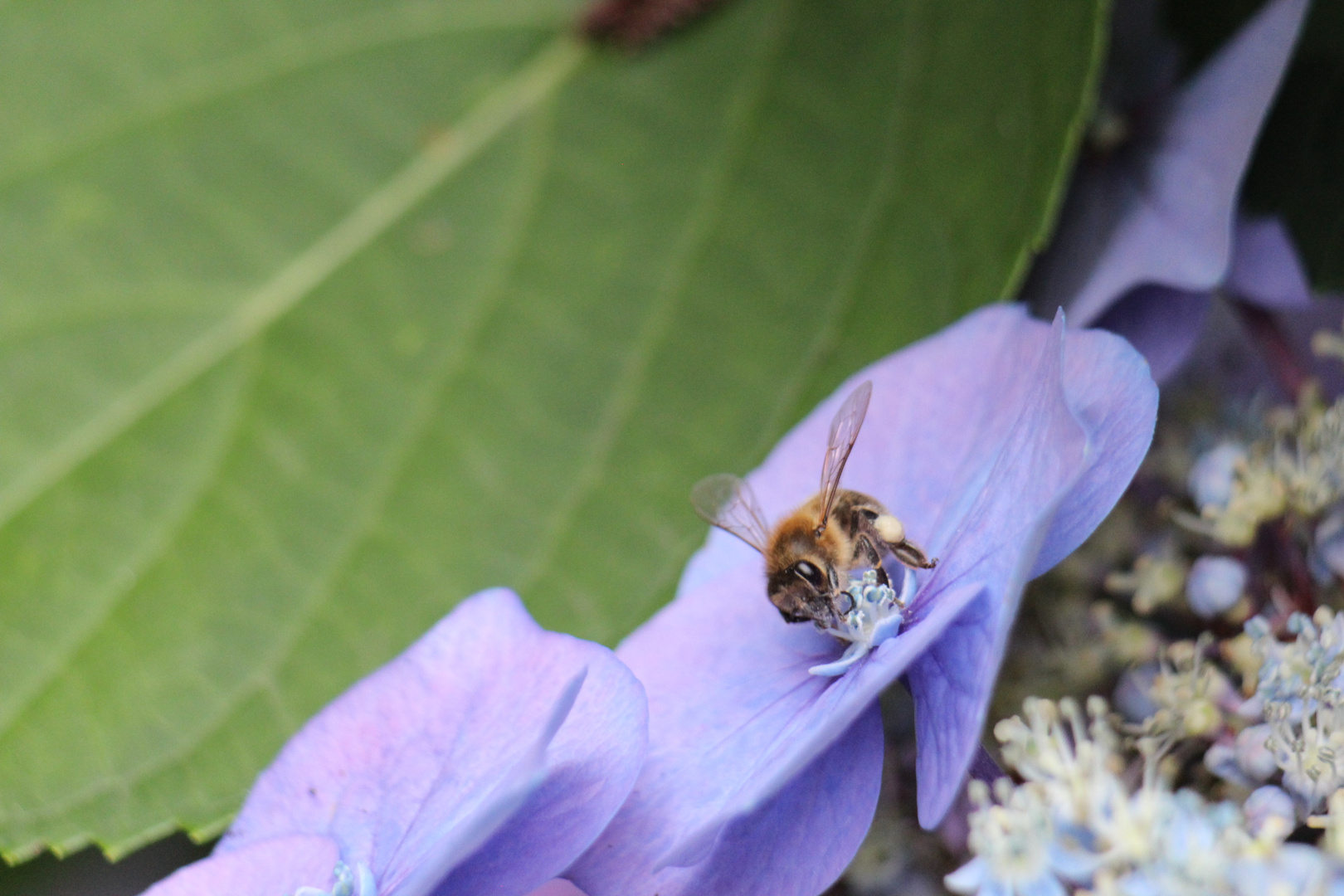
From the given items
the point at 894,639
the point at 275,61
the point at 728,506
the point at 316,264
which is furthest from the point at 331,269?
the point at 894,639

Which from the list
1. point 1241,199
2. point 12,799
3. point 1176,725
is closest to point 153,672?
point 12,799

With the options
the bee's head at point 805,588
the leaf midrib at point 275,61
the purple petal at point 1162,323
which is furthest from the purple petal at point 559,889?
the leaf midrib at point 275,61

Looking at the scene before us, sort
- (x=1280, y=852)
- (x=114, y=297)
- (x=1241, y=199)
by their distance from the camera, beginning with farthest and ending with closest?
1. (x=114, y=297)
2. (x=1241, y=199)
3. (x=1280, y=852)

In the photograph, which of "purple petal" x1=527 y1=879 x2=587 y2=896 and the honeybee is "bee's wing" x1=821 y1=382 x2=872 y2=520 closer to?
the honeybee

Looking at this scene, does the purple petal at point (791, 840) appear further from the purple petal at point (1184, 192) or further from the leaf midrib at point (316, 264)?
the leaf midrib at point (316, 264)

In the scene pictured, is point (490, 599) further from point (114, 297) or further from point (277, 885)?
point (114, 297)

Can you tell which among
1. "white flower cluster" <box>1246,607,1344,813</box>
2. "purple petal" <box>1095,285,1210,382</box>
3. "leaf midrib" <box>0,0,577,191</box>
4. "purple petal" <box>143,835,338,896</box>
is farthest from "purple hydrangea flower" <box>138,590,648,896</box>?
"leaf midrib" <box>0,0,577,191</box>
